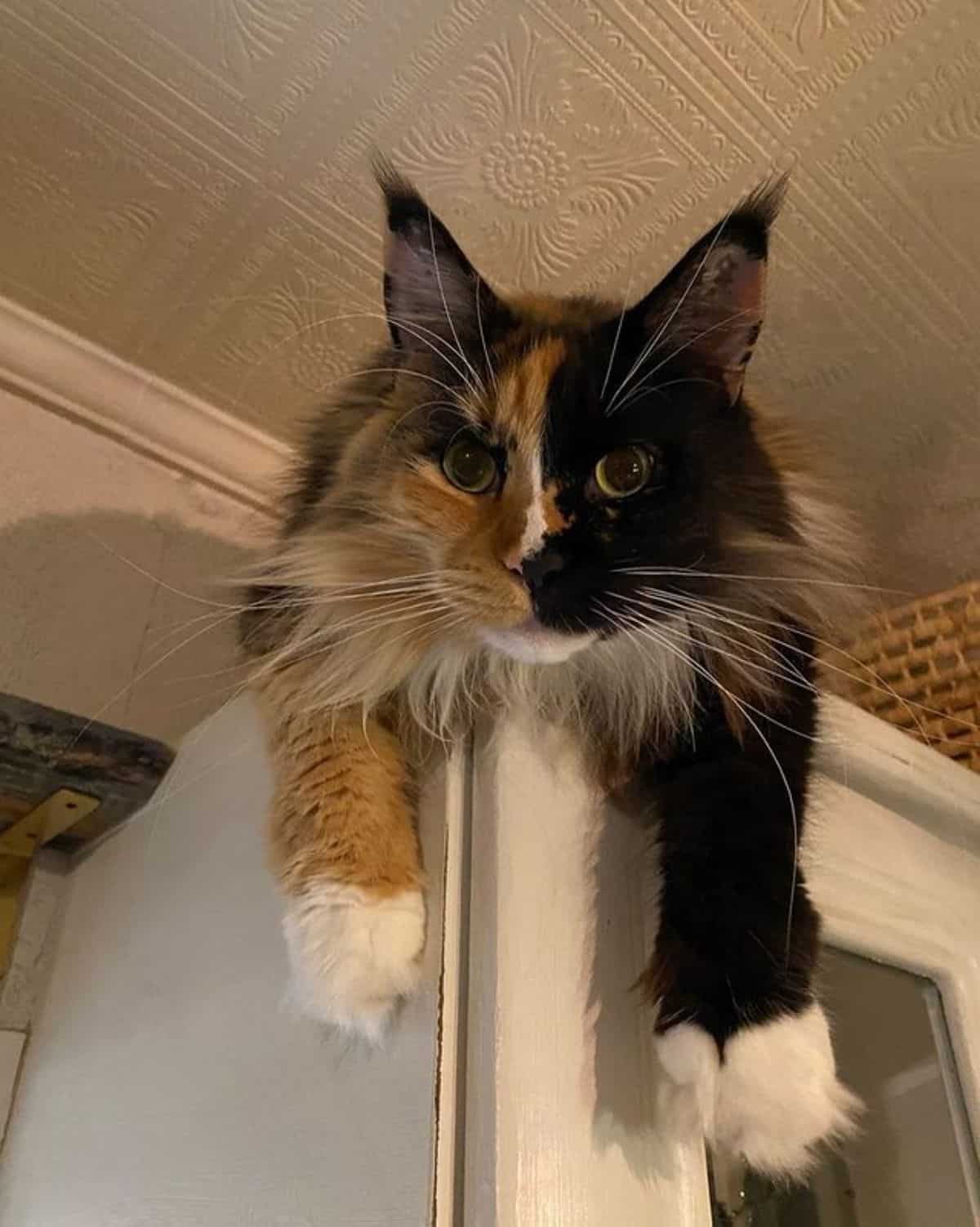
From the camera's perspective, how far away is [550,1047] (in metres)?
0.62

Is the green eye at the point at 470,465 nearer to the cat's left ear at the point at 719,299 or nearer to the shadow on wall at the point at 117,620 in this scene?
the cat's left ear at the point at 719,299

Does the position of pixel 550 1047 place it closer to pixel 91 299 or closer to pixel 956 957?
pixel 956 957

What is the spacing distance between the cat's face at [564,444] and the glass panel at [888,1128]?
34 centimetres

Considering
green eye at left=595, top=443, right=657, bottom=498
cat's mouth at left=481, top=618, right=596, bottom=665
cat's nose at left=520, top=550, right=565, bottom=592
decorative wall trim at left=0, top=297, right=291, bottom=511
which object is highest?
decorative wall trim at left=0, top=297, right=291, bottom=511

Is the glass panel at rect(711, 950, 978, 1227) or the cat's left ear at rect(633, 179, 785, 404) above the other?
the cat's left ear at rect(633, 179, 785, 404)

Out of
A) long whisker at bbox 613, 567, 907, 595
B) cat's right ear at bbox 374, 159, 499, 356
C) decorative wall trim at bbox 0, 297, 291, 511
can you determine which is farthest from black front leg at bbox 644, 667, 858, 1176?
decorative wall trim at bbox 0, 297, 291, 511

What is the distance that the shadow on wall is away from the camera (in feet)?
4.37

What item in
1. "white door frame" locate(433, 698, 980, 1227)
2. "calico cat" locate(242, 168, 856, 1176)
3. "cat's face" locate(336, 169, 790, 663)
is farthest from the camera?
"cat's face" locate(336, 169, 790, 663)

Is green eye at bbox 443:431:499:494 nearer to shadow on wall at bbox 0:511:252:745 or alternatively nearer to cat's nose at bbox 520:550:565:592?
cat's nose at bbox 520:550:565:592

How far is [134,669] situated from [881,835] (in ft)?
3.03

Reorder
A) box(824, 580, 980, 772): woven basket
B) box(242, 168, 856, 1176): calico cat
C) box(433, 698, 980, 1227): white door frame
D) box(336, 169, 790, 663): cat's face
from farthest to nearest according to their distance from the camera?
box(824, 580, 980, 772): woven basket, box(336, 169, 790, 663): cat's face, box(242, 168, 856, 1176): calico cat, box(433, 698, 980, 1227): white door frame

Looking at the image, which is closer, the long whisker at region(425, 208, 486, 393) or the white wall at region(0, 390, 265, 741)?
the long whisker at region(425, 208, 486, 393)

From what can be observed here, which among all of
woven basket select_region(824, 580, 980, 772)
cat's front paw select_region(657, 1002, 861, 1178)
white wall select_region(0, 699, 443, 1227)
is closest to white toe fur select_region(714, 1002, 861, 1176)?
cat's front paw select_region(657, 1002, 861, 1178)

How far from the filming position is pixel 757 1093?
0.64 metres
